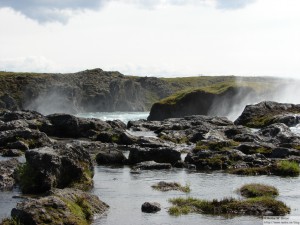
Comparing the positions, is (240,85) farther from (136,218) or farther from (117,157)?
(136,218)

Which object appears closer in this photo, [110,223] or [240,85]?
[110,223]

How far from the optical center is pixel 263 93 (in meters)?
184

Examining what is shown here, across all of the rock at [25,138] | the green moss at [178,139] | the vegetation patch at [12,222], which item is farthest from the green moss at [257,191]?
the green moss at [178,139]

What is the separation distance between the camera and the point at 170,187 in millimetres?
42656

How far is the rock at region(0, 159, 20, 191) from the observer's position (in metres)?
42.6

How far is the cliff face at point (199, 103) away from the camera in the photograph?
577ft

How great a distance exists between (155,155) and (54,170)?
69.8 ft

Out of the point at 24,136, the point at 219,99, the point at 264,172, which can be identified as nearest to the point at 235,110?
the point at 219,99

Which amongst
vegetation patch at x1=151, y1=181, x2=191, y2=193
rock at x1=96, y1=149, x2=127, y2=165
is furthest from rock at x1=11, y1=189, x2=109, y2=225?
rock at x1=96, y1=149, x2=127, y2=165

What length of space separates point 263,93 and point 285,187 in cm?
14502

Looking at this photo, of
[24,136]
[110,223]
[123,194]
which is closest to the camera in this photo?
[110,223]

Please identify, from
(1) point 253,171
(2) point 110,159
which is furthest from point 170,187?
(2) point 110,159

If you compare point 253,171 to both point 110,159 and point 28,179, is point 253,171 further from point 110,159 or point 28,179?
point 28,179

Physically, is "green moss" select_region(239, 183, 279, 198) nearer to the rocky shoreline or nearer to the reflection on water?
the reflection on water
